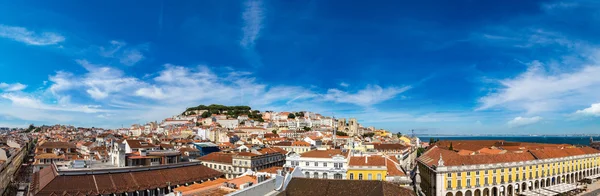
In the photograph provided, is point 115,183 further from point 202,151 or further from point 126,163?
point 202,151

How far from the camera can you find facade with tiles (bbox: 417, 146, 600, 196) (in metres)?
47.1

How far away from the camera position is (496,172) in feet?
164

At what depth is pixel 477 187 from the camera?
160ft

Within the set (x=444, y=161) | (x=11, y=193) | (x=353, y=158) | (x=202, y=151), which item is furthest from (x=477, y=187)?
(x=11, y=193)

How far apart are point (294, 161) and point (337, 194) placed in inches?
815

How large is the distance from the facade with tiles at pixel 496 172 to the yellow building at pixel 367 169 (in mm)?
10367

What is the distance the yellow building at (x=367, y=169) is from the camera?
39.6 m

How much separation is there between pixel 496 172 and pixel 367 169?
72.2 feet

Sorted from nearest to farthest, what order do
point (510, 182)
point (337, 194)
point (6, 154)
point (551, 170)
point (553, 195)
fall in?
point (337, 194) → point (553, 195) → point (510, 182) → point (551, 170) → point (6, 154)

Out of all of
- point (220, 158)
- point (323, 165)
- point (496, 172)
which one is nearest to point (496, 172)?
point (496, 172)

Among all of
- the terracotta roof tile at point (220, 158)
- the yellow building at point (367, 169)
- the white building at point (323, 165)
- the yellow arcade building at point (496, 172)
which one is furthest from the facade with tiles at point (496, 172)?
the terracotta roof tile at point (220, 158)

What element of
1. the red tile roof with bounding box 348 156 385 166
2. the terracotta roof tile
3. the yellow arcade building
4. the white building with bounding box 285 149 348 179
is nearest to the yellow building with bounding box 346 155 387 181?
the red tile roof with bounding box 348 156 385 166

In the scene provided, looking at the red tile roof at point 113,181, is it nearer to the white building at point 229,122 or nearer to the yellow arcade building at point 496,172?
the yellow arcade building at point 496,172

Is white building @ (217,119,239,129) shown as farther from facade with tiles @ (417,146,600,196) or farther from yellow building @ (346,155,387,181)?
yellow building @ (346,155,387,181)
